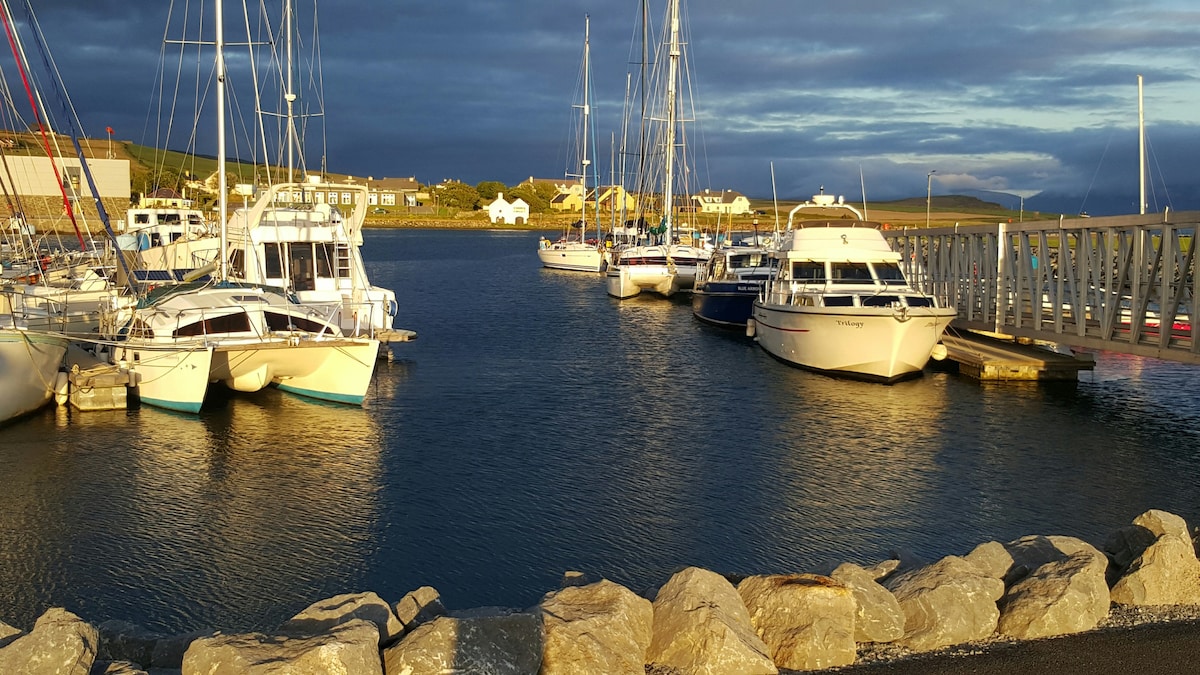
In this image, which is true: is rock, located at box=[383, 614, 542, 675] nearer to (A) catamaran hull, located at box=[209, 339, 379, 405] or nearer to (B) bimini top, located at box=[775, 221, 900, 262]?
(A) catamaran hull, located at box=[209, 339, 379, 405]

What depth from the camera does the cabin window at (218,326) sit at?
23.7m

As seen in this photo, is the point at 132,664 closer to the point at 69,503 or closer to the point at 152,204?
the point at 69,503

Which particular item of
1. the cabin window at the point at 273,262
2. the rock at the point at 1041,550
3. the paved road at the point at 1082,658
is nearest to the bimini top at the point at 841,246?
the cabin window at the point at 273,262

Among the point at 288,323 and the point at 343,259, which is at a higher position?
the point at 343,259

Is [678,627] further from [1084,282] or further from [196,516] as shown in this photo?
[1084,282]

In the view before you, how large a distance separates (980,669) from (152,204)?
5858 centimetres

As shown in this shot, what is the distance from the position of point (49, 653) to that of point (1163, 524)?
31.9 feet

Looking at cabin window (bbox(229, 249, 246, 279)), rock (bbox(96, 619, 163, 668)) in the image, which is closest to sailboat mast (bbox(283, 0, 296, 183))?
cabin window (bbox(229, 249, 246, 279))

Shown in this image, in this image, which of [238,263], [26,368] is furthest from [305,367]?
[238,263]

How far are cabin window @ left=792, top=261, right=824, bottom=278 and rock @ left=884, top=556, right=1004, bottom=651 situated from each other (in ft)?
72.8

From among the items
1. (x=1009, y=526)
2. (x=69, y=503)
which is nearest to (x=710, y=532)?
(x=1009, y=526)

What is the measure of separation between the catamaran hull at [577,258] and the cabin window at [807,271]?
4846 centimetres

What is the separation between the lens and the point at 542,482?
1880 cm

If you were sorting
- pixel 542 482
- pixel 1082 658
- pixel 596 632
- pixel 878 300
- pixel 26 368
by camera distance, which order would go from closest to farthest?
pixel 596 632 → pixel 1082 658 → pixel 542 482 → pixel 26 368 → pixel 878 300
